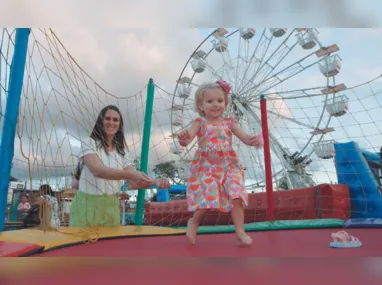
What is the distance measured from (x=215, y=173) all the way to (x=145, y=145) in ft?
3.87

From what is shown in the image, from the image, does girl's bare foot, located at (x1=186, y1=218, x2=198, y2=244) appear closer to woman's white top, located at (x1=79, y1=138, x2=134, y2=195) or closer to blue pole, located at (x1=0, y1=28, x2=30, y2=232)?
woman's white top, located at (x1=79, y1=138, x2=134, y2=195)

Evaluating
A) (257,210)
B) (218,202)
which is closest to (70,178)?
(218,202)

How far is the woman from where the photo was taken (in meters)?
1.91

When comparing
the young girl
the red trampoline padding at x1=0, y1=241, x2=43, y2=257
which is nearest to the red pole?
the young girl

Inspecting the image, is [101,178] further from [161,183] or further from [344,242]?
[344,242]

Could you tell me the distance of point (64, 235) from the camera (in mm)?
1536

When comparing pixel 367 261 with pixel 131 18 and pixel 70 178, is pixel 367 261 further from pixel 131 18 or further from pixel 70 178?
pixel 70 178

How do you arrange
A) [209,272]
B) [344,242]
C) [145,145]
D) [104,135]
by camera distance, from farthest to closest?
[145,145] < [104,135] < [344,242] < [209,272]

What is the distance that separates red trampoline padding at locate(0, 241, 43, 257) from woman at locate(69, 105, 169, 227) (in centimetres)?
61

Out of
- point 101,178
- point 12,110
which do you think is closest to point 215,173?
point 101,178

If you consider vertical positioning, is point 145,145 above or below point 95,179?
above

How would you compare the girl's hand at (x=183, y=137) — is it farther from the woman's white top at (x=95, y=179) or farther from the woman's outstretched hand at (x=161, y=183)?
the woman's white top at (x=95, y=179)

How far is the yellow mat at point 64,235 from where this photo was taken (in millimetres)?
1293

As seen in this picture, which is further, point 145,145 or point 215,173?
point 145,145
